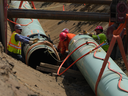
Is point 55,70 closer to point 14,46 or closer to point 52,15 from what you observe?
point 14,46

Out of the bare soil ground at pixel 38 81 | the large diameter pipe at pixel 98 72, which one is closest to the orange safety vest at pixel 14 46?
the bare soil ground at pixel 38 81

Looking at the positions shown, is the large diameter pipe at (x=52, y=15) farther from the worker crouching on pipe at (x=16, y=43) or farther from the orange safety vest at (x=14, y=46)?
the orange safety vest at (x=14, y=46)

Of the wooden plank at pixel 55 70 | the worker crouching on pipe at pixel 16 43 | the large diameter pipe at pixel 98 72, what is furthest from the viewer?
the worker crouching on pipe at pixel 16 43

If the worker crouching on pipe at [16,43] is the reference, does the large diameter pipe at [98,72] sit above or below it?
above

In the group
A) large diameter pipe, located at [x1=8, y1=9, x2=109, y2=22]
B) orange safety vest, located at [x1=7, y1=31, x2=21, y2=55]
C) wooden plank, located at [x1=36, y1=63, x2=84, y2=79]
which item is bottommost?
wooden plank, located at [x1=36, y1=63, x2=84, y2=79]

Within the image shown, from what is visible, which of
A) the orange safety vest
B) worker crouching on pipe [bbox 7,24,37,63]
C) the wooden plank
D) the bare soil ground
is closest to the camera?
the bare soil ground

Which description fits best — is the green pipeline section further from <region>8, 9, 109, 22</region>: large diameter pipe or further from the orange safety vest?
<region>8, 9, 109, 22</region>: large diameter pipe

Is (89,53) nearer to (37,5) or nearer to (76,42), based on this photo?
(76,42)

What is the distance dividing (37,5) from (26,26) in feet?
43.6

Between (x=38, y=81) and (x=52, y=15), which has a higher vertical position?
(x=52, y=15)

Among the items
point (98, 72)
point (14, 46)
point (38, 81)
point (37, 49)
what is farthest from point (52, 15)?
point (98, 72)

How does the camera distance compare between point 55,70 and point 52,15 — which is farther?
point 52,15

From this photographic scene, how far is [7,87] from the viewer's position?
309 centimetres

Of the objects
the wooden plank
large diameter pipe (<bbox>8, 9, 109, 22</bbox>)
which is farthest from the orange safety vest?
the wooden plank
